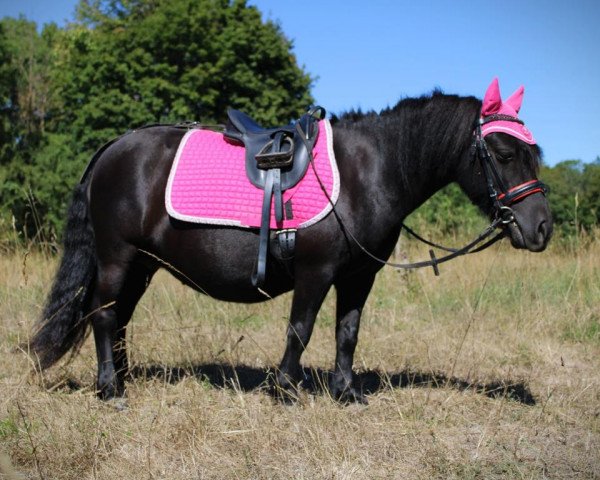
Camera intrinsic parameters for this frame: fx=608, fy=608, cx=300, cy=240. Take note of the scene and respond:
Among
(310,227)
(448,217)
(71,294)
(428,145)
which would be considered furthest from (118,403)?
(448,217)

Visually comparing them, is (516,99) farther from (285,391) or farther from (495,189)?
(285,391)

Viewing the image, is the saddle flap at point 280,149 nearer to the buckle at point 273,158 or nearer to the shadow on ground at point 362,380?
the buckle at point 273,158

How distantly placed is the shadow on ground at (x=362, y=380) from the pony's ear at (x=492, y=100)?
190cm

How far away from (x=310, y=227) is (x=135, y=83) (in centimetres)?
1501

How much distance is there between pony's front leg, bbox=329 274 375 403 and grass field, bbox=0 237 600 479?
16cm

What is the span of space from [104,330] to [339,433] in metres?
1.82

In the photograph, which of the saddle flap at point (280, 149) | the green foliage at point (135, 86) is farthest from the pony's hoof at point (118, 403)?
the green foliage at point (135, 86)

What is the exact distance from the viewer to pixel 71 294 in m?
4.43

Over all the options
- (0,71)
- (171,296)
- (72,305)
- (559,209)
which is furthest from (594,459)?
(0,71)

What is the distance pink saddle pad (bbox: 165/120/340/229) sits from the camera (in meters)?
3.74

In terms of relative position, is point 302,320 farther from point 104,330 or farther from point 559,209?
point 559,209

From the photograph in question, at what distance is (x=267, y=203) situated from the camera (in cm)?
373

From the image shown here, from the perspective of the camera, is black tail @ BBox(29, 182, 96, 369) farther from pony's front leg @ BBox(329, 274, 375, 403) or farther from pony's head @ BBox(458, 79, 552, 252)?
pony's head @ BBox(458, 79, 552, 252)

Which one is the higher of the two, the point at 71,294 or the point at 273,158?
the point at 273,158
